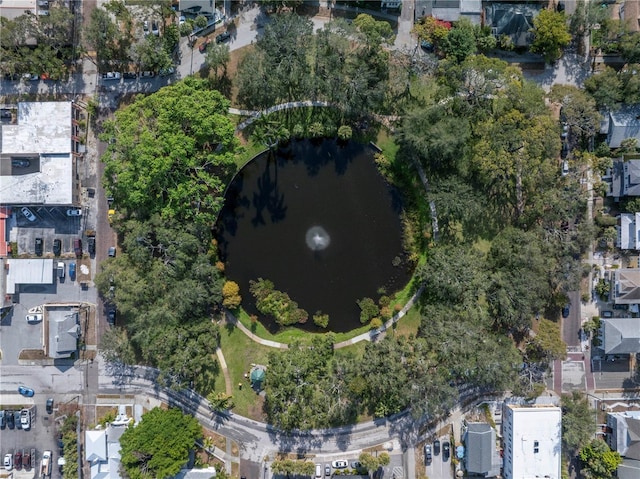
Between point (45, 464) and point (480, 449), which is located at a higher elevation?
point (480, 449)

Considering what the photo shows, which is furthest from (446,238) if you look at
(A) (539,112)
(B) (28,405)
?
(B) (28,405)

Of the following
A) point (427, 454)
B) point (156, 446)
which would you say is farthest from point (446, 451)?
point (156, 446)

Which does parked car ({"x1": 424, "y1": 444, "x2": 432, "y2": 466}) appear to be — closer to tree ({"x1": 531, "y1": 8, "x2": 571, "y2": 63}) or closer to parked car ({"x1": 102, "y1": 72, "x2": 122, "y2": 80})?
tree ({"x1": 531, "y1": 8, "x2": 571, "y2": 63})

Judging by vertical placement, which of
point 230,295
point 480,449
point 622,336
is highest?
point 230,295

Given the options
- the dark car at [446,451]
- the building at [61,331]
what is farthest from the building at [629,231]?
the building at [61,331]

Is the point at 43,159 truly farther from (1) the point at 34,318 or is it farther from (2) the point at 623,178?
→ (2) the point at 623,178

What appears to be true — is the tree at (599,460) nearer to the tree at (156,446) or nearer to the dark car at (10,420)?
the tree at (156,446)

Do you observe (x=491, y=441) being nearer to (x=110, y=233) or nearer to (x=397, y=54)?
(x=397, y=54)
